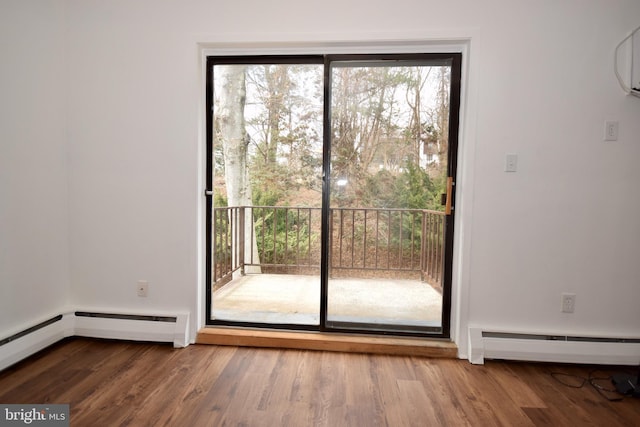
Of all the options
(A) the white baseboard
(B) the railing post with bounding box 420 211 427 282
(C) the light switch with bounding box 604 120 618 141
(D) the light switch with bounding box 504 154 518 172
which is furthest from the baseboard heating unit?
(A) the white baseboard

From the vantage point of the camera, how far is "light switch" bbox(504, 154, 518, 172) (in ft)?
6.86

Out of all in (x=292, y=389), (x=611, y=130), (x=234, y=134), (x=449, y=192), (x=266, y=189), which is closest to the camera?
(x=292, y=389)

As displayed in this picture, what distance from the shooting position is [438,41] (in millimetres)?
2125

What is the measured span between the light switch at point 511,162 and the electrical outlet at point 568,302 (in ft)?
2.78

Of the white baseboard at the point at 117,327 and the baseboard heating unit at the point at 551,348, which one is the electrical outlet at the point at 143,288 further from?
the baseboard heating unit at the point at 551,348

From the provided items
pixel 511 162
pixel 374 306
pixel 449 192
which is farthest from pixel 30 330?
pixel 511 162

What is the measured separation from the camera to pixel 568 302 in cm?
211

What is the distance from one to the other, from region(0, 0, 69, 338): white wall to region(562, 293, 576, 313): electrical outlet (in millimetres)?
3300

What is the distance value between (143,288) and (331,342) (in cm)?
133

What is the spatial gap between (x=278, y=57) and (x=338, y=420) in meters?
2.17

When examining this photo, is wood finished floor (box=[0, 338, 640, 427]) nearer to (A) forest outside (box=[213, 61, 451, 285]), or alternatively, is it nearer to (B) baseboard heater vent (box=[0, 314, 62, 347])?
(B) baseboard heater vent (box=[0, 314, 62, 347])

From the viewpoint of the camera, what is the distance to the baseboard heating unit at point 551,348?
2082mm

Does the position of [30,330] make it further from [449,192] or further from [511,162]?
[511,162]

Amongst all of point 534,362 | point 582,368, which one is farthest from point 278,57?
point 582,368
